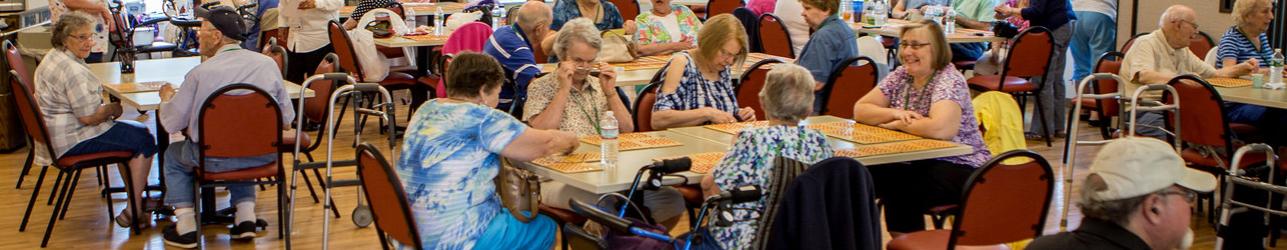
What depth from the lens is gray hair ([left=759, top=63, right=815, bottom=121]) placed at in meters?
3.99

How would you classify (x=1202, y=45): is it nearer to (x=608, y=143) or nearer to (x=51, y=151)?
(x=608, y=143)

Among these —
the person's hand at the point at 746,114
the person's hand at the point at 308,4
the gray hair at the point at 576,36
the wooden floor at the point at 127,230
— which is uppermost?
the gray hair at the point at 576,36

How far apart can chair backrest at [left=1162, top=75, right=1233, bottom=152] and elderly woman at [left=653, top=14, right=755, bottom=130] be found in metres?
1.72

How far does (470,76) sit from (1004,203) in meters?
1.53

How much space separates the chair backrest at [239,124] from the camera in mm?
5211

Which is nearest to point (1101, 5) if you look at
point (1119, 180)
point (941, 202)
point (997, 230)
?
point (941, 202)

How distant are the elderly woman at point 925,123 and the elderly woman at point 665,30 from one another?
2839 mm

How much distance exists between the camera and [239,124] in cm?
528

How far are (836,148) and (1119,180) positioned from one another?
1.80m

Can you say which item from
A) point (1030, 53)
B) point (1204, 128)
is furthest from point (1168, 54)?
point (1030, 53)

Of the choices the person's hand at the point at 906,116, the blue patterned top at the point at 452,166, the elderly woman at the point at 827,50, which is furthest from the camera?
the elderly woman at the point at 827,50

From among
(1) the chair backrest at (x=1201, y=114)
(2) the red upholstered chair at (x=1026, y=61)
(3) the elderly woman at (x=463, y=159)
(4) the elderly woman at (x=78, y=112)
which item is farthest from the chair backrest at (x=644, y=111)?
(2) the red upholstered chair at (x=1026, y=61)

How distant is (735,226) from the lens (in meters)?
3.77

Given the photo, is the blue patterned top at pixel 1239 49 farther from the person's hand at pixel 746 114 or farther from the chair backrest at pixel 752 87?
the person's hand at pixel 746 114
